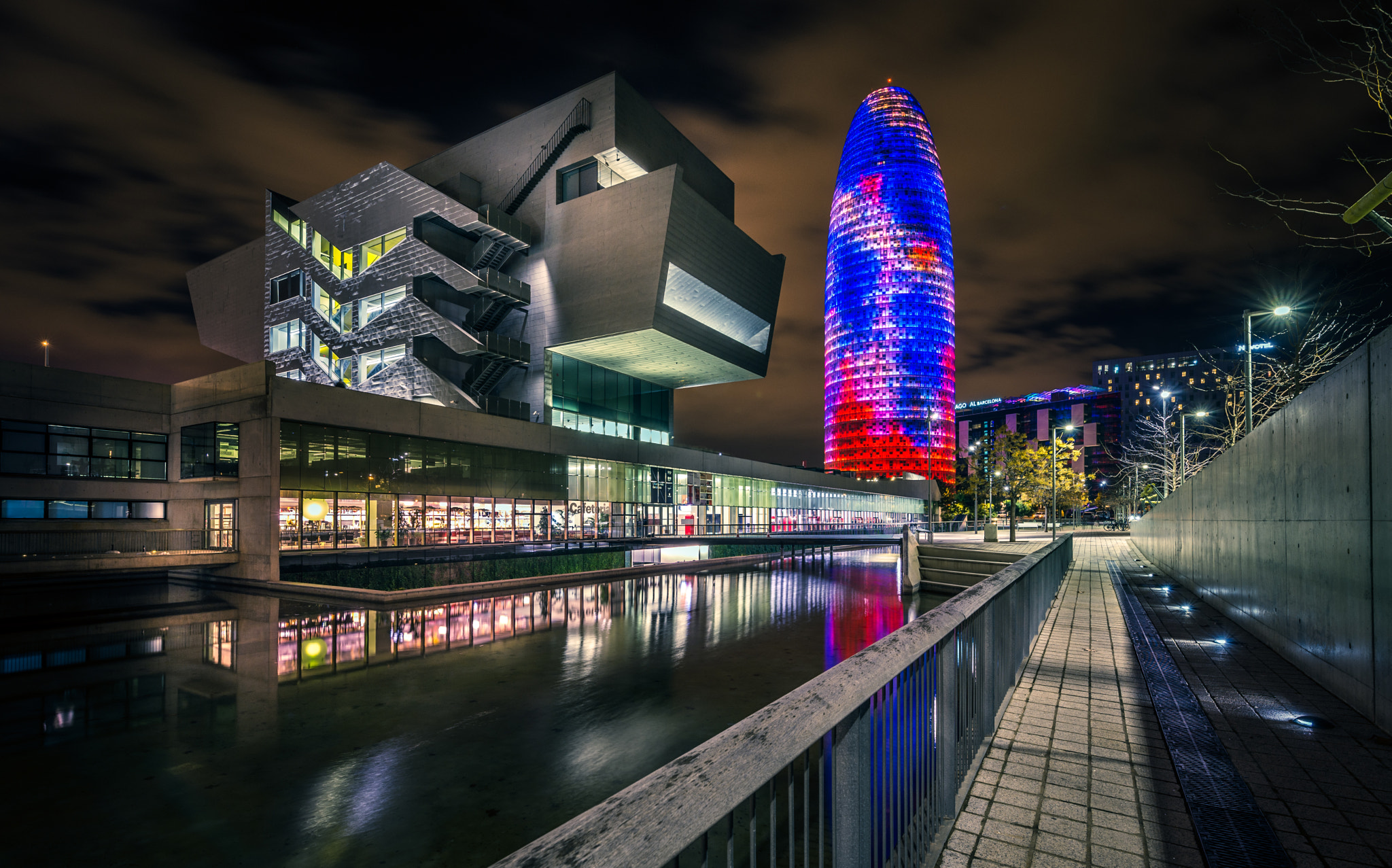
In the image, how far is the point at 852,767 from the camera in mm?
2484

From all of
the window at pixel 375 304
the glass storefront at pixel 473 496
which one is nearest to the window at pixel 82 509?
the glass storefront at pixel 473 496

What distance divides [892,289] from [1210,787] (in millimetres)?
155418

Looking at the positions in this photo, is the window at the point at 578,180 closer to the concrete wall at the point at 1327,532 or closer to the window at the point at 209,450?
the window at the point at 209,450

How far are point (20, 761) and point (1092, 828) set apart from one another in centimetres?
1112

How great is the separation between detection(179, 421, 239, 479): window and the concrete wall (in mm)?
35624

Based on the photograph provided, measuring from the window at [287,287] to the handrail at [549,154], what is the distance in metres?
18.2

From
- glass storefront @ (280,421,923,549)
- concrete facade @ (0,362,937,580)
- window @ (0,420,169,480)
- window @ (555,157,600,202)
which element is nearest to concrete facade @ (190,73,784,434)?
window @ (555,157,600,202)

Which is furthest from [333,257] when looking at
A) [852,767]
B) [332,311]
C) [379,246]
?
[852,767]

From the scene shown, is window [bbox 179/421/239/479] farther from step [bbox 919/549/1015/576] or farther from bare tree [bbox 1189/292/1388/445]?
bare tree [bbox 1189/292/1388/445]

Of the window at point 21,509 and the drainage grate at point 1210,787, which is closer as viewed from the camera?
the drainage grate at point 1210,787

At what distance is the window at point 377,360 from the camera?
46.7 m

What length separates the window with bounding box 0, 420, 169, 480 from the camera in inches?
1193

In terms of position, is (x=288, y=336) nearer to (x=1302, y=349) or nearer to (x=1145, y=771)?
(x=1302, y=349)

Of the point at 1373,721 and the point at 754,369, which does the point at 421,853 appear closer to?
the point at 1373,721
